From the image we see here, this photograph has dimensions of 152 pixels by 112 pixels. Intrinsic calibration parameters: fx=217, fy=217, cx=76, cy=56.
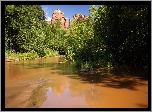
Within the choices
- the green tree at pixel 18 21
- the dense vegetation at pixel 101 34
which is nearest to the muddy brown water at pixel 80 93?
the green tree at pixel 18 21

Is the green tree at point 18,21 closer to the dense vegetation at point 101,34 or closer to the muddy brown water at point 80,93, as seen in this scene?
the dense vegetation at point 101,34

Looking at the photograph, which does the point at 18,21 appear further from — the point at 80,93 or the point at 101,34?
the point at 101,34

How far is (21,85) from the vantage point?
823 centimetres

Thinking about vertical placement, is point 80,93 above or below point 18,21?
below

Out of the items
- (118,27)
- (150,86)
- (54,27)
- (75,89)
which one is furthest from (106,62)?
(54,27)

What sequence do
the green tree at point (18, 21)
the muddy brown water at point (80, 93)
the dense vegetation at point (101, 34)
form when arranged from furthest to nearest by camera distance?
the dense vegetation at point (101, 34) → the muddy brown water at point (80, 93) → the green tree at point (18, 21)

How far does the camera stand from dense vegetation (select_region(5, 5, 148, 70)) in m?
6.52

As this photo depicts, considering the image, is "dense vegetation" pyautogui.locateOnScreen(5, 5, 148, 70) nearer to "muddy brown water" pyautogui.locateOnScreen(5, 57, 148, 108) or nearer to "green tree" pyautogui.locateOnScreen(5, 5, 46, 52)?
"green tree" pyautogui.locateOnScreen(5, 5, 46, 52)

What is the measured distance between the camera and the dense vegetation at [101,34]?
652cm

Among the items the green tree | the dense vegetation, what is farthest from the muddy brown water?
the dense vegetation

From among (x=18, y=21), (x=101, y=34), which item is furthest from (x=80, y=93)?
(x=101, y=34)

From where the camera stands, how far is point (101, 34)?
39.4 feet

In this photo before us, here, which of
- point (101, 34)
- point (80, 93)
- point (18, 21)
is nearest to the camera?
point (80, 93)

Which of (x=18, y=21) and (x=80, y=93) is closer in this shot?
(x=80, y=93)
